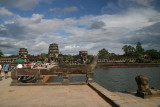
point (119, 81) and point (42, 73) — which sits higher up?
point (42, 73)

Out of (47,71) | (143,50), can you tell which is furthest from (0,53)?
(47,71)

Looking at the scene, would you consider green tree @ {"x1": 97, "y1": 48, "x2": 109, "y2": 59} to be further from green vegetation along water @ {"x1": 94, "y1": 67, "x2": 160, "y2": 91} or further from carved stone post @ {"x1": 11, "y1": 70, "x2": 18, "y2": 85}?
carved stone post @ {"x1": 11, "y1": 70, "x2": 18, "y2": 85}

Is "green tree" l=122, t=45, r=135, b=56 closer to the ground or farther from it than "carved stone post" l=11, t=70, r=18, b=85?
farther from it

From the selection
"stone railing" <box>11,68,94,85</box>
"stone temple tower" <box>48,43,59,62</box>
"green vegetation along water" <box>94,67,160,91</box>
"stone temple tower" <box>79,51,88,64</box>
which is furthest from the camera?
"stone temple tower" <box>79,51,88,64</box>

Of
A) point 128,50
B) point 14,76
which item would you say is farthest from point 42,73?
point 128,50

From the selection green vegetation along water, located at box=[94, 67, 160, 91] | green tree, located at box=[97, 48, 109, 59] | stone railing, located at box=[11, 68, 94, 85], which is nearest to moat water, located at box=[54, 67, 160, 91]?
green vegetation along water, located at box=[94, 67, 160, 91]

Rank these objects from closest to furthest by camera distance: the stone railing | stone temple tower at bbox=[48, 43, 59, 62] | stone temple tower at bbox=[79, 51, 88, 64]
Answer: the stone railing < stone temple tower at bbox=[48, 43, 59, 62] < stone temple tower at bbox=[79, 51, 88, 64]

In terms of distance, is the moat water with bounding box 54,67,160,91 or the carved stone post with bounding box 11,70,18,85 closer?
the carved stone post with bounding box 11,70,18,85

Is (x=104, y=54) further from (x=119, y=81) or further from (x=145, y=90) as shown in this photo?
(x=145, y=90)

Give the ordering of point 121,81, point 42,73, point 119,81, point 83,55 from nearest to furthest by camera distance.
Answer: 1. point 42,73
2. point 121,81
3. point 119,81
4. point 83,55

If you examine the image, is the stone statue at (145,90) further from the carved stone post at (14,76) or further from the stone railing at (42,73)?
the carved stone post at (14,76)

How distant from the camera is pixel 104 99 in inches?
256

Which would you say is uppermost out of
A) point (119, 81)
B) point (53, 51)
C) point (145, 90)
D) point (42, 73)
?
point (53, 51)

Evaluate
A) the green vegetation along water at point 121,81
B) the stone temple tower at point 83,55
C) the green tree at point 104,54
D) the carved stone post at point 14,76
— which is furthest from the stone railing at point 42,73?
the green tree at point 104,54
